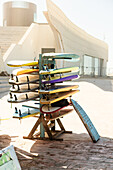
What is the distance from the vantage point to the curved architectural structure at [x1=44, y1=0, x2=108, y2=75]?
21.8m

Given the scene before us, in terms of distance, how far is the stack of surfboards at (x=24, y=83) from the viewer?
17.4 ft

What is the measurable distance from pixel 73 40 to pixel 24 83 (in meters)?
21.3

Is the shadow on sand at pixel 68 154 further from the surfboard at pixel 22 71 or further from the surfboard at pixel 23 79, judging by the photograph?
the surfboard at pixel 22 71

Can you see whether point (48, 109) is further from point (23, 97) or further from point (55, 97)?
point (23, 97)

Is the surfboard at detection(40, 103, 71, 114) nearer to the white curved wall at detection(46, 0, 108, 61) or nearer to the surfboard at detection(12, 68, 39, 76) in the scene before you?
the surfboard at detection(12, 68, 39, 76)

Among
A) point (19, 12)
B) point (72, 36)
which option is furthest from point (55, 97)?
point (19, 12)

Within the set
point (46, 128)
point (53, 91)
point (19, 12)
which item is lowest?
point (46, 128)

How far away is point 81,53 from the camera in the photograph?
2867cm

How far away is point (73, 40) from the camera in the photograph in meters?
26.0

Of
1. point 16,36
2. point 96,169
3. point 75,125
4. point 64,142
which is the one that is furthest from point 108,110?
point 16,36

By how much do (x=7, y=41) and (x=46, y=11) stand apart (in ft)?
13.6

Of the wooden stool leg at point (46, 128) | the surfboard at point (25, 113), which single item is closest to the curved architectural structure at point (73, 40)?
the surfboard at point (25, 113)

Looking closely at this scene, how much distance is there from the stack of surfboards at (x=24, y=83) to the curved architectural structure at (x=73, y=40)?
16.2 m

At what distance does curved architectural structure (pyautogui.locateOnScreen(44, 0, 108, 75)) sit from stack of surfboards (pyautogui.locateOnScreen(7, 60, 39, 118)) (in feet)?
53.1
